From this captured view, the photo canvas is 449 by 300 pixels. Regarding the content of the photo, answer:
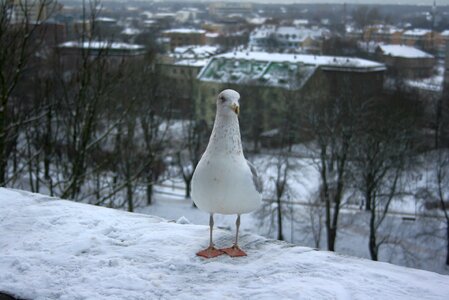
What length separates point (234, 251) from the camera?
2.72 m

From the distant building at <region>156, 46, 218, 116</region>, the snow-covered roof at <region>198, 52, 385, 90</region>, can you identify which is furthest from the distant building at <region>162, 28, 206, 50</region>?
the snow-covered roof at <region>198, 52, 385, 90</region>

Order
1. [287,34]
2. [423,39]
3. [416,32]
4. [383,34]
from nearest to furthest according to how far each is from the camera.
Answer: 1. [423,39]
2. [416,32]
3. [383,34]
4. [287,34]

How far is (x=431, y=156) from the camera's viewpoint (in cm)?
1811

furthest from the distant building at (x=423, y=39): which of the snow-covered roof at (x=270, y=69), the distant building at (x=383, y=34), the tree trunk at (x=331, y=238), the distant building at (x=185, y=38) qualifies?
the tree trunk at (x=331, y=238)

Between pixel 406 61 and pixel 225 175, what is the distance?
3580 centimetres

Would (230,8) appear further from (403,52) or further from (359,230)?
(359,230)

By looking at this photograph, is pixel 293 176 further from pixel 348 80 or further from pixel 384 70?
pixel 384 70

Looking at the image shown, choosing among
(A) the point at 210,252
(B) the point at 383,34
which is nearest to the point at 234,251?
(A) the point at 210,252

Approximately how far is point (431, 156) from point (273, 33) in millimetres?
46850

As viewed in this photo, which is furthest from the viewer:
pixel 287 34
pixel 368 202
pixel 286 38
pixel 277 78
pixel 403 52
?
pixel 287 34

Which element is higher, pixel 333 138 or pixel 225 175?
pixel 225 175

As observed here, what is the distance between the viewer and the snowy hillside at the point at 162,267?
2244 millimetres

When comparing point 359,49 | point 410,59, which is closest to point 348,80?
point 410,59

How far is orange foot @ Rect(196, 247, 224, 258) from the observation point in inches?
104
